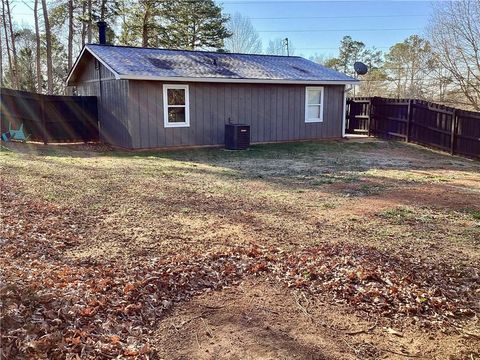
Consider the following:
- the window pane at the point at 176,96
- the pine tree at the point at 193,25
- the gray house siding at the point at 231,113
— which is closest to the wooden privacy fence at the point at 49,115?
the gray house siding at the point at 231,113

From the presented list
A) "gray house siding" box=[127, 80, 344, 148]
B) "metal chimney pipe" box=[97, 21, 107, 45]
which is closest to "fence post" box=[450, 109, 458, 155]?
"gray house siding" box=[127, 80, 344, 148]

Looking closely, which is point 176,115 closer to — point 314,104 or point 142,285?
point 314,104

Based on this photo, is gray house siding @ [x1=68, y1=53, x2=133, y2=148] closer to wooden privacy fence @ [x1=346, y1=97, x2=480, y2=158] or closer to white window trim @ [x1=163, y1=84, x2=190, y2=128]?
white window trim @ [x1=163, y1=84, x2=190, y2=128]

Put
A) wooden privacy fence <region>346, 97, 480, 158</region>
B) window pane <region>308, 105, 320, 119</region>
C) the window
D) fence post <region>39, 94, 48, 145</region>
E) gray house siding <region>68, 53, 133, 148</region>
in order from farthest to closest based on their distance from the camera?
window pane <region>308, 105, 320, 119</region>, the window, fence post <region>39, 94, 48, 145</region>, gray house siding <region>68, 53, 133, 148</region>, wooden privacy fence <region>346, 97, 480, 158</region>

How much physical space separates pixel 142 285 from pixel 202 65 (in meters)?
11.1

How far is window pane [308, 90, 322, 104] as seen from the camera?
14.6 metres

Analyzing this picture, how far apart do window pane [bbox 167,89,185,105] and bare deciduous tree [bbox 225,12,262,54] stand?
67.1 ft

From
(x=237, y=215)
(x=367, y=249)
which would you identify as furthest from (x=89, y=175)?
(x=367, y=249)

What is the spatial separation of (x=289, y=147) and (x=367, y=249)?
915 centimetres

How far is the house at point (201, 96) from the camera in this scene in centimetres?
1176

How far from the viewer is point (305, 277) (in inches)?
137

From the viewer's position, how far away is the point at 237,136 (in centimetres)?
1235

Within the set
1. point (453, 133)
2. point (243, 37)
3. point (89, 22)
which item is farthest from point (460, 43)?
point (243, 37)

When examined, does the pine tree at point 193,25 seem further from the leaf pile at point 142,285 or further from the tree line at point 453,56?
the leaf pile at point 142,285
